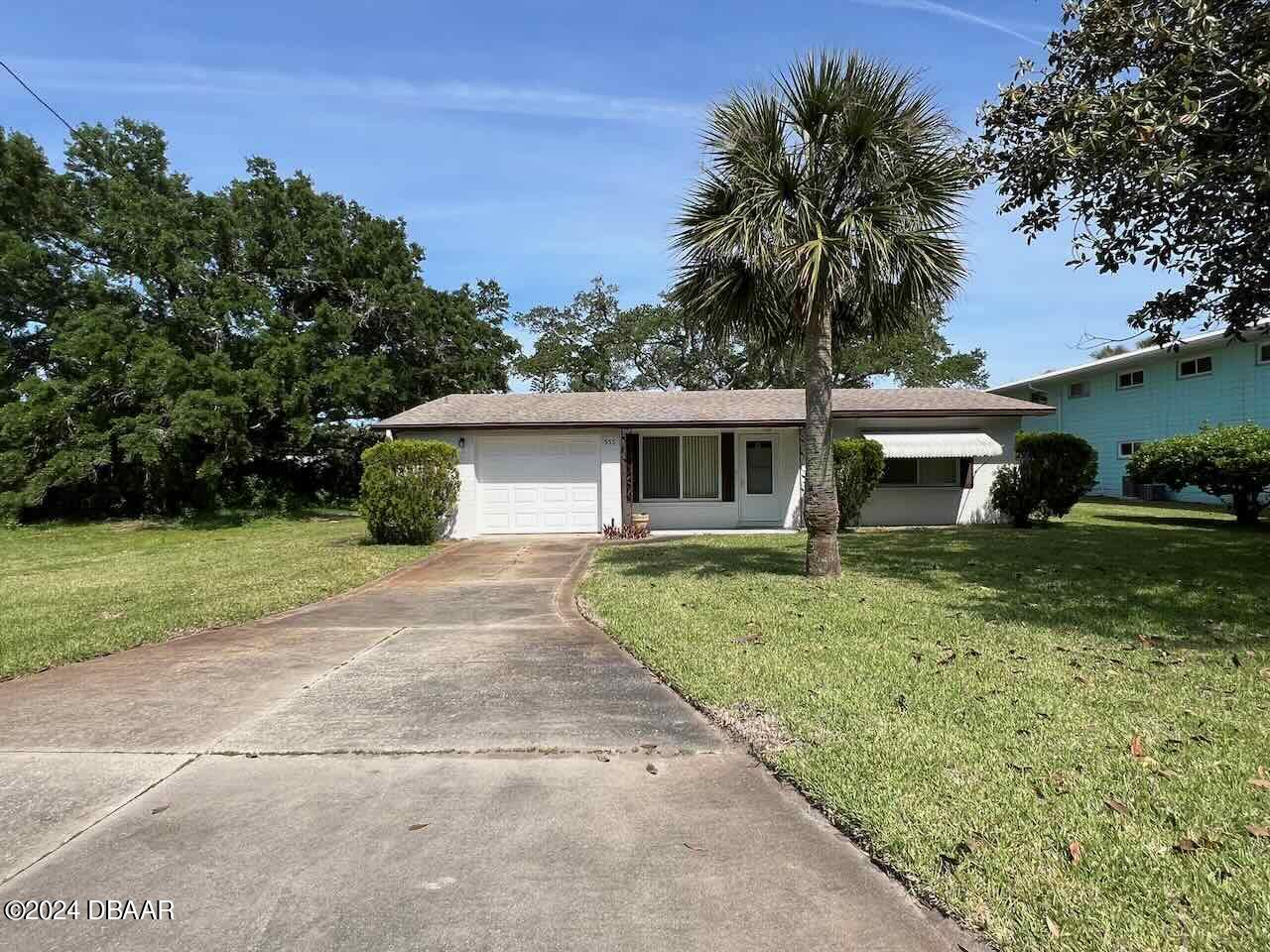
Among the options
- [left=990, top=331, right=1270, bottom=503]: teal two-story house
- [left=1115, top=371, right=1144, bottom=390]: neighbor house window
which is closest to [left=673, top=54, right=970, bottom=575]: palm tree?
[left=990, top=331, right=1270, bottom=503]: teal two-story house

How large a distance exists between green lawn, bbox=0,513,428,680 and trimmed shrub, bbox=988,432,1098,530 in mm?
13101

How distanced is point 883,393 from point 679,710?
1532cm

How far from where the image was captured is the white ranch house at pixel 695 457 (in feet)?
52.0

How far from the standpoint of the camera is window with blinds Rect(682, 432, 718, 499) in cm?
1700

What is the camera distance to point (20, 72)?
966 centimetres

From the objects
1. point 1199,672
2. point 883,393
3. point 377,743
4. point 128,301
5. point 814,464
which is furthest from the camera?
point 128,301

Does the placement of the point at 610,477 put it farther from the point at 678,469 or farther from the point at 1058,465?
the point at 1058,465

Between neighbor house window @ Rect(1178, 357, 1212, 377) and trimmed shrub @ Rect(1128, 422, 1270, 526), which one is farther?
neighbor house window @ Rect(1178, 357, 1212, 377)

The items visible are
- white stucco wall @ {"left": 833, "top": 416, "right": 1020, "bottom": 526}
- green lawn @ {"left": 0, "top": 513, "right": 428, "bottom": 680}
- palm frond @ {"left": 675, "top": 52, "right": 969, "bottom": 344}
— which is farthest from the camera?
white stucco wall @ {"left": 833, "top": 416, "right": 1020, "bottom": 526}

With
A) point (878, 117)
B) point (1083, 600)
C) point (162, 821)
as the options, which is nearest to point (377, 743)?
point (162, 821)

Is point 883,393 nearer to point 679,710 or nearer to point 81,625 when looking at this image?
point 679,710

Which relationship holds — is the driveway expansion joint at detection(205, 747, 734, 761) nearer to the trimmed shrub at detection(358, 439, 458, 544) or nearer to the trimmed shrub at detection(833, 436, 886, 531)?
the trimmed shrub at detection(358, 439, 458, 544)

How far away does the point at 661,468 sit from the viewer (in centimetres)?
1706

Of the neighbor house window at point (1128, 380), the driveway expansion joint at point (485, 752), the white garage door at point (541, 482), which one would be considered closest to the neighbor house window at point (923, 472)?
the white garage door at point (541, 482)
